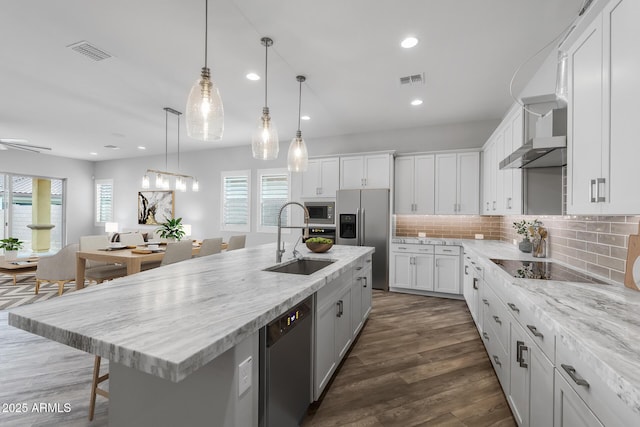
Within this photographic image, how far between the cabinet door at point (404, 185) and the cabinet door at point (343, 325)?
273 cm

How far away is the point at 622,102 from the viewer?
1.22 meters

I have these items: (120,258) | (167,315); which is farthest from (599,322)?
(120,258)

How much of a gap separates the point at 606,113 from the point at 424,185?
11.1 ft

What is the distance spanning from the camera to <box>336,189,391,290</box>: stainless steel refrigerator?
4668mm

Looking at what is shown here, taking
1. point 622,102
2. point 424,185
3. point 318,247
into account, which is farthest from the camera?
point 424,185

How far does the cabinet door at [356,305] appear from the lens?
8.63ft

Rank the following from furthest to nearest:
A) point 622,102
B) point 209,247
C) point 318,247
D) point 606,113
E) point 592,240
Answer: point 209,247, point 318,247, point 592,240, point 606,113, point 622,102

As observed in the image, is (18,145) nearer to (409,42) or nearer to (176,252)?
(176,252)

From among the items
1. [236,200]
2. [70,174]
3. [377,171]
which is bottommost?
[236,200]

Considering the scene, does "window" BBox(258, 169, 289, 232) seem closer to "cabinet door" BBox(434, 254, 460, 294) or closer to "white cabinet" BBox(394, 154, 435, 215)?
"white cabinet" BBox(394, 154, 435, 215)

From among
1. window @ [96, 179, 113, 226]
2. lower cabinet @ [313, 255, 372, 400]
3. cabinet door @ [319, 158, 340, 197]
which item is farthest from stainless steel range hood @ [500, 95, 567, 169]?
window @ [96, 179, 113, 226]

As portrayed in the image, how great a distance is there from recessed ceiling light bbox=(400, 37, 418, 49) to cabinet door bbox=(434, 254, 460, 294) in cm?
300

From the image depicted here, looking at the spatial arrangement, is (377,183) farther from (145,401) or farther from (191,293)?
(145,401)

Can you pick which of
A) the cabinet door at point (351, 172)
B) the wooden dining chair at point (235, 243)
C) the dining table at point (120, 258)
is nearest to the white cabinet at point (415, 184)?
the cabinet door at point (351, 172)
